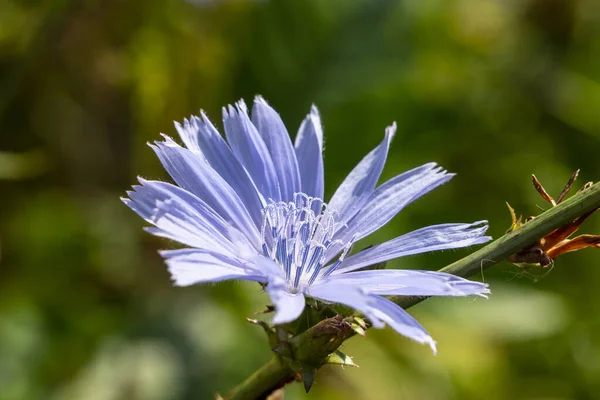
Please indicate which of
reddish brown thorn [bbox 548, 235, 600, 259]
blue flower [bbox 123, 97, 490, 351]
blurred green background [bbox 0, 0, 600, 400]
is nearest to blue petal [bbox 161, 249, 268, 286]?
blue flower [bbox 123, 97, 490, 351]

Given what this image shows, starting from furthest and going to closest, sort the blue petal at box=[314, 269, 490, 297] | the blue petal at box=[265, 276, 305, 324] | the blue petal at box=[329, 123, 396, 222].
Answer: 1. the blue petal at box=[329, 123, 396, 222]
2. the blue petal at box=[314, 269, 490, 297]
3. the blue petal at box=[265, 276, 305, 324]

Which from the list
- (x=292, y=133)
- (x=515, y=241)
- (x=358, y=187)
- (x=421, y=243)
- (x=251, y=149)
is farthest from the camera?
(x=292, y=133)

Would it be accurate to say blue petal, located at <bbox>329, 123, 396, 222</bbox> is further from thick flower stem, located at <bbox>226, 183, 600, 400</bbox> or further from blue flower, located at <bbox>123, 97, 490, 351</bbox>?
thick flower stem, located at <bbox>226, 183, 600, 400</bbox>

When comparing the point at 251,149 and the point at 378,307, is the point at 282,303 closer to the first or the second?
the point at 378,307

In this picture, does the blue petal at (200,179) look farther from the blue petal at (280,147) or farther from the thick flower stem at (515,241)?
the thick flower stem at (515,241)

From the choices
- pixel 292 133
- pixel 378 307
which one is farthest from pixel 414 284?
pixel 292 133

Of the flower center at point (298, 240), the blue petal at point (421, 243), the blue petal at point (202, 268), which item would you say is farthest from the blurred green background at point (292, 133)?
the blue petal at point (202, 268)
